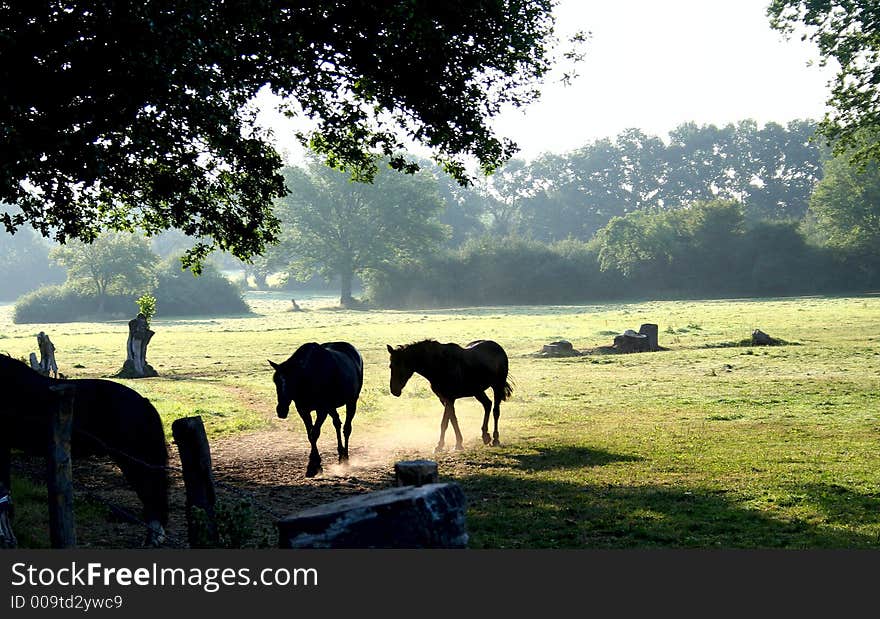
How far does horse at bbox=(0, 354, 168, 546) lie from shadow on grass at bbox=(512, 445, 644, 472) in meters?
6.70

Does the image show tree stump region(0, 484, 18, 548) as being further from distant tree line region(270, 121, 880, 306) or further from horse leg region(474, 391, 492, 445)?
distant tree line region(270, 121, 880, 306)

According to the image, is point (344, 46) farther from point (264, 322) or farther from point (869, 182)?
point (869, 182)

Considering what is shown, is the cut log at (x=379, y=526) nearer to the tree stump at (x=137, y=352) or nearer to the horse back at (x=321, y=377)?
the horse back at (x=321, y=377)

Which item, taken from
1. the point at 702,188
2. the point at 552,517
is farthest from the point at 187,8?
the point at 702,188

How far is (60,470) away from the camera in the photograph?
739 centimetres

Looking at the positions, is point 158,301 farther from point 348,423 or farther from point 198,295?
point 348,423

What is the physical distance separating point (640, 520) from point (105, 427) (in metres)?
6.44

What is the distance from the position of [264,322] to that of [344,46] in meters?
57.9

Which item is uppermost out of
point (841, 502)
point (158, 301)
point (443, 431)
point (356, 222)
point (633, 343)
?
point (356, 222)

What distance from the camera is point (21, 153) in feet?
42.8

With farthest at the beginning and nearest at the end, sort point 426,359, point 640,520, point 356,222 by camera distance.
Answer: point 356,222 < point 426,359 < point 640,520

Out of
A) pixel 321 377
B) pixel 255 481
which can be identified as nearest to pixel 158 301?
pixel 321 377

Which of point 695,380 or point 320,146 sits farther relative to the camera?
point 695,380

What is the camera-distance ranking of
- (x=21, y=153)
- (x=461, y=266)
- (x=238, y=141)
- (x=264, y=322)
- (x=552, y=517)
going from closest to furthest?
1. (x=552, y=517)
2. (x=21, y=153)
3. (x=238, y=141)
4. (x=264, y=322)
5. (x=461, y=266)
